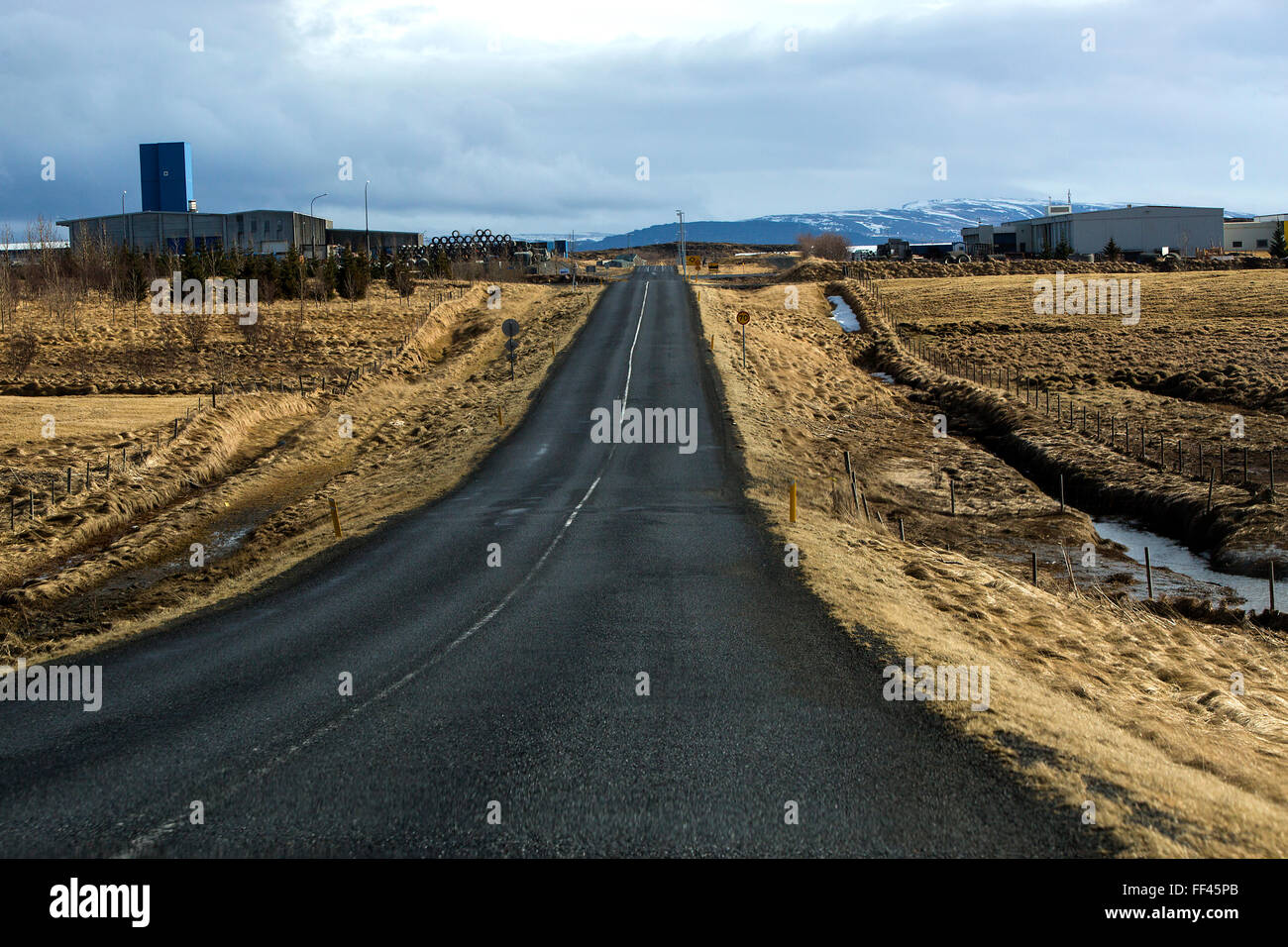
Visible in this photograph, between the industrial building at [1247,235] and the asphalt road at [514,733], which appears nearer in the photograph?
Answer: the asphalt road at [514,733]

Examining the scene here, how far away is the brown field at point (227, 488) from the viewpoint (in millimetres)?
20422

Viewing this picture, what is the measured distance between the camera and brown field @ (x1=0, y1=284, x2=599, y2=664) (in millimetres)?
20422

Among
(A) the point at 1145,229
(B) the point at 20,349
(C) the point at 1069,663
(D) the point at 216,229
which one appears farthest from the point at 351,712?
(A) the point at 1145,229

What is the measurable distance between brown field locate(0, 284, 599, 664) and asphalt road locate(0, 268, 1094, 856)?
4057 mm

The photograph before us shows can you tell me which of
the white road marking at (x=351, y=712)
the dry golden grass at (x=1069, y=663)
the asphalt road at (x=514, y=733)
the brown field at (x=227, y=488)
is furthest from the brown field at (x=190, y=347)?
the asphalt road at (x=514, y=733)

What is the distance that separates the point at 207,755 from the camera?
31.9ft

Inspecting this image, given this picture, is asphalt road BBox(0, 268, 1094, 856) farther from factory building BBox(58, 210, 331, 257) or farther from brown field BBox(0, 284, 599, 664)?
factory building BBox(58, 210, 331, 257)

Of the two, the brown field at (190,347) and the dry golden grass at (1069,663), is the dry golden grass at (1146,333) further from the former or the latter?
the brown field at (190,347)

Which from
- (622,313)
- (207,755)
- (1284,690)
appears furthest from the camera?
(622,313)

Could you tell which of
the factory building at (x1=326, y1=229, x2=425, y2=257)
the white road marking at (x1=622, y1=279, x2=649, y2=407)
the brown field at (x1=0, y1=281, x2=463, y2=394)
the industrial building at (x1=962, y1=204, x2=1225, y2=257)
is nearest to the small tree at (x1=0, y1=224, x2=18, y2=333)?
the brown field at (x1=0, y1=281, x2=463, y2=394)

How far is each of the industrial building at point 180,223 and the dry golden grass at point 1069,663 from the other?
94.2 metres
